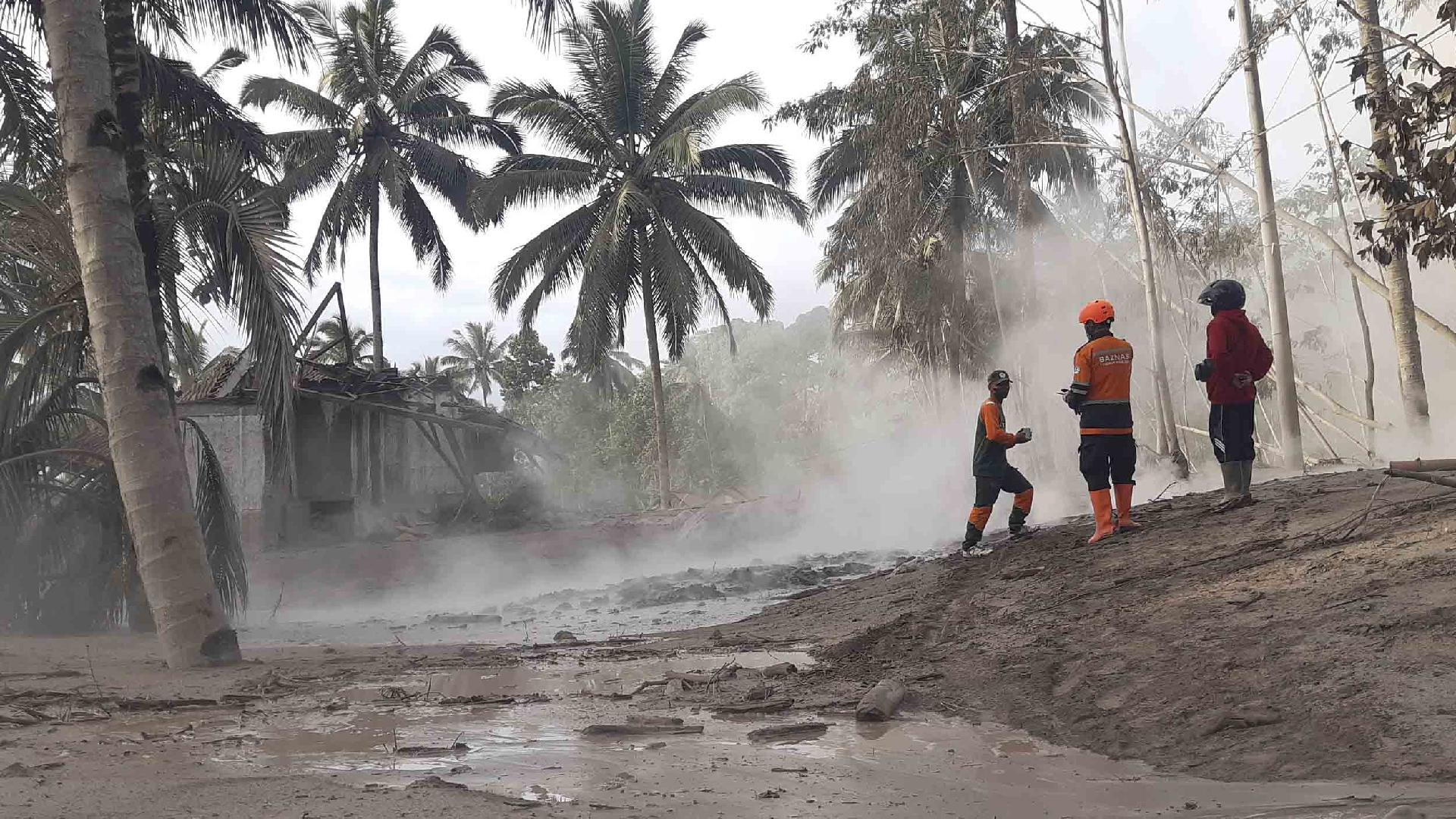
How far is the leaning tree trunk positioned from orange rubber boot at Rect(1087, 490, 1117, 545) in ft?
19.9

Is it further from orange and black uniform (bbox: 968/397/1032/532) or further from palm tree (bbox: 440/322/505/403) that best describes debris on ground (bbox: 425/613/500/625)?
palm tree (bbox: 440/322/505/403)

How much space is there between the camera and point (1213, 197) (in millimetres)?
22828

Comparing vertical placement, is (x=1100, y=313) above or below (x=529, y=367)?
below

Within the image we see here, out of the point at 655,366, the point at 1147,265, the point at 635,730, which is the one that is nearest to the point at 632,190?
the point at 655,366

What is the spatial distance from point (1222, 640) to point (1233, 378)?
367 cm

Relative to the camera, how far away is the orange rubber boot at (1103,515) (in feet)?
25.8

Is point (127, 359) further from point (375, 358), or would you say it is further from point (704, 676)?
point (375, 358)

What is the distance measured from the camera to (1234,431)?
784 centimetres

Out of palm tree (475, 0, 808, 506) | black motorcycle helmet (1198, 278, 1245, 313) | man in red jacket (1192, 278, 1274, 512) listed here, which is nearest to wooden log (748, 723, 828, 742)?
man in red jacket (1192, 278, 1274, 512)

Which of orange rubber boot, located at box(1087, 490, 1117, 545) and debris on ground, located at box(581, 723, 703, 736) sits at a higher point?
orange rubber boot, located at box(1087, 490, 1117, 545)

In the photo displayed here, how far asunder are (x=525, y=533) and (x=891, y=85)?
1069 centimetres

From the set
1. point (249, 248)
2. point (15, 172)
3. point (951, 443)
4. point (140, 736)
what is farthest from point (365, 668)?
point (951, 443)

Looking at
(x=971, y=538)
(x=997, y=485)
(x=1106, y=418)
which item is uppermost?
(x=1106, y=418)

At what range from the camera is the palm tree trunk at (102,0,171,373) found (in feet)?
28.1
